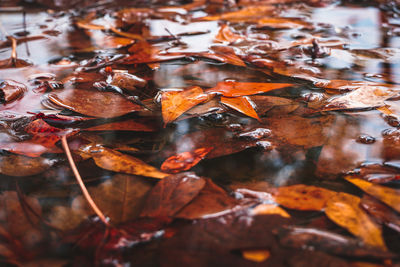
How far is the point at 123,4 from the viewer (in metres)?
2.81

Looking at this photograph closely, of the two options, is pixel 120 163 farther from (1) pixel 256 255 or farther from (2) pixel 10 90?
(2) pixel 10 90

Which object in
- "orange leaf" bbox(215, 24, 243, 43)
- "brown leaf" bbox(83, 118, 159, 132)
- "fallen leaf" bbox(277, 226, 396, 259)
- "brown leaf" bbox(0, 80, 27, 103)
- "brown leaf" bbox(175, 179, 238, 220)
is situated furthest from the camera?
"orange leaf" bbox(215, 24, 243, 43)

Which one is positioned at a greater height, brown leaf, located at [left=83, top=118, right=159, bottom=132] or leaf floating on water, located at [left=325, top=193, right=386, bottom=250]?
brown leaf, located at [left=83, top=118, right=159, bottom=132]

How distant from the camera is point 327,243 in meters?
0.61

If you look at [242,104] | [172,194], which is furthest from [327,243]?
[242,104]

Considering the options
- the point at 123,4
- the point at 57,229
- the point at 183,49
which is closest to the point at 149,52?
the point at 183,49

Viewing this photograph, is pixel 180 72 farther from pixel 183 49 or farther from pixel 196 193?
pixel 196 193

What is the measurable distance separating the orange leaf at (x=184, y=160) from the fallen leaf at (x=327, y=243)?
0.31m

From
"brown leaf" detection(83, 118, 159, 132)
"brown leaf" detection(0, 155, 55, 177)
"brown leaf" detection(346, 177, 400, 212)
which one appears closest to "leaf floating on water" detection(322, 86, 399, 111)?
"brown leaf" detection(346, 177, 400, 212)

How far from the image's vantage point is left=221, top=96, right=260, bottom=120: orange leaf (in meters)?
1.05

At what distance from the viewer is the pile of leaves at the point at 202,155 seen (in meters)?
0.62

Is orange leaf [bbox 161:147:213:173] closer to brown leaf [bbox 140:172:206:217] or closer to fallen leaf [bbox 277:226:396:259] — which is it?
brown leaf [bbox 140:172:206:217]

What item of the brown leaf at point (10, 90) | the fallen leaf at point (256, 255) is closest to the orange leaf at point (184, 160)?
the fallen leaf at point (256, 255)

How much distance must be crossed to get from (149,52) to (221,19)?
820 millimetres
